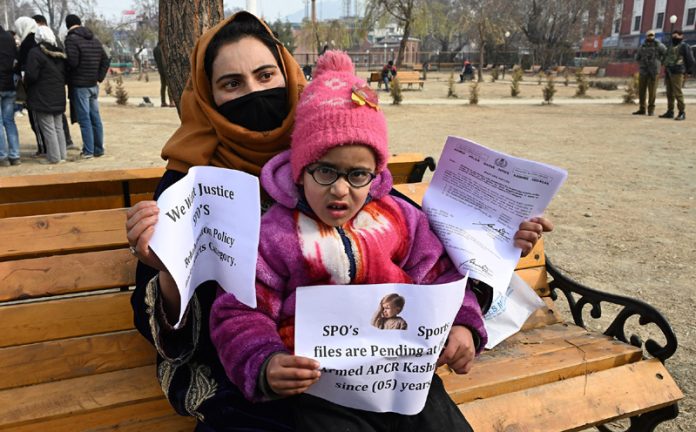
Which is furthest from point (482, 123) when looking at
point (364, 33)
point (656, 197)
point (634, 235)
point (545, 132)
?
point (364, 33)

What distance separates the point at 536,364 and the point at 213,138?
1616 millimetres

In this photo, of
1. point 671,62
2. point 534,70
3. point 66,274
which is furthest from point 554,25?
point 66,274

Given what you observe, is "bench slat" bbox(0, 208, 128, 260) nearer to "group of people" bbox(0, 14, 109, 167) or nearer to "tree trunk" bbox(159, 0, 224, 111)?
"tree trunk" bbox(159, 0, 224, 111)

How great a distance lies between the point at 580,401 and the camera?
7.50ft

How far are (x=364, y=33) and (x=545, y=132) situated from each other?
99.4ft

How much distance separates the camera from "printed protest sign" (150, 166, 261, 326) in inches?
58.5

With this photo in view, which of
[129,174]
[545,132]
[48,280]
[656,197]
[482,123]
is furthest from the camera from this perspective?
[482,123]

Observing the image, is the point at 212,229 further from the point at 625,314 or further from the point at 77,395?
the point at 625,314

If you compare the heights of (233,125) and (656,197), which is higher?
(233,125)

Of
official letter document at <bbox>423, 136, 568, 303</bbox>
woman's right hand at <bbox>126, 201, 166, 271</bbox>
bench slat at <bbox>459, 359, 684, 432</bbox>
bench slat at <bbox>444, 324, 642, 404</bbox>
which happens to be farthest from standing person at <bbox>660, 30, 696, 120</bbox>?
woman's right hand at <bbox>126, 201, 166, 271</bbox>

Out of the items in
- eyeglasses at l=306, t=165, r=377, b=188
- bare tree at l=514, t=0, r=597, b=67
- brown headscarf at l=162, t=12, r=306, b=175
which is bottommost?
eyeglasses at l=306, t=165, r=377, b=188

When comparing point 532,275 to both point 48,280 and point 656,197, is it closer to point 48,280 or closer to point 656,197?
point 48,280

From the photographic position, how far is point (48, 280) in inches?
85.9

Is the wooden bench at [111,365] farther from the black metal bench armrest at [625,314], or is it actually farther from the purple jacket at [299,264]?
the purple jacket at [299,264]
